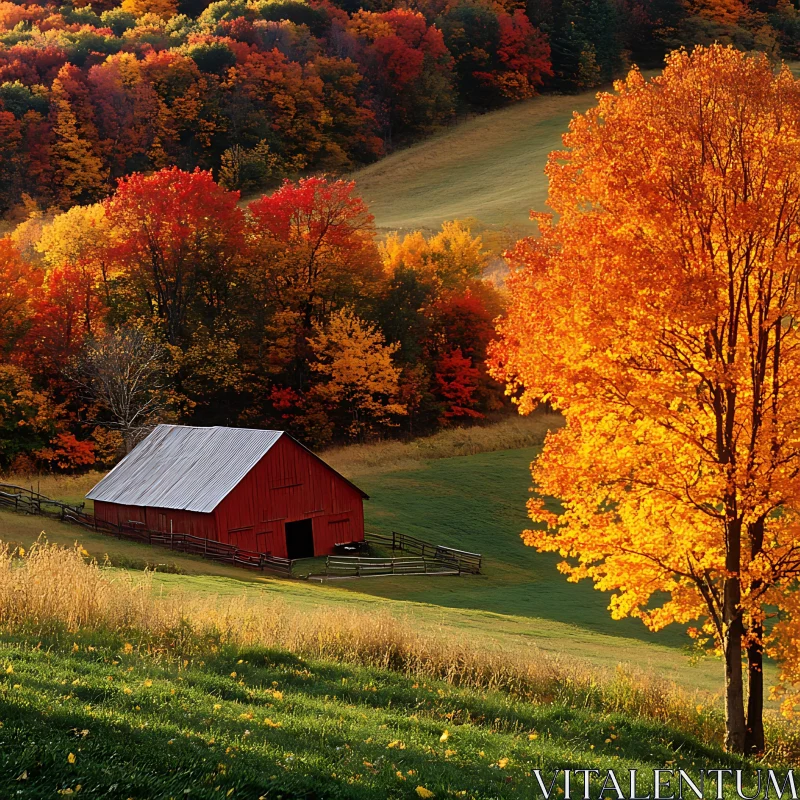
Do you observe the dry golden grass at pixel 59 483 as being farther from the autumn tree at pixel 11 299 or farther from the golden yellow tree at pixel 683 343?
the golden yellow tree at pixel 683 343

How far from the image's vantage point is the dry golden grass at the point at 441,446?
5125cm

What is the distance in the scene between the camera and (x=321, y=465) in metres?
39.0

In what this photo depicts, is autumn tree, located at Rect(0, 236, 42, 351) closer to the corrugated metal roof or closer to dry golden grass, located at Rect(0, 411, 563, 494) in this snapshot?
dry golden grass, located at Rect(0, 411, 563, 494)

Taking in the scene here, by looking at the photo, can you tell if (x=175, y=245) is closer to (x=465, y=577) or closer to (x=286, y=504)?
(x=286, y=504)

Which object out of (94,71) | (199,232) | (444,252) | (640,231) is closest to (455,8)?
(94,71)

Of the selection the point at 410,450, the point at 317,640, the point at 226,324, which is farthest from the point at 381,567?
the point at 226,324

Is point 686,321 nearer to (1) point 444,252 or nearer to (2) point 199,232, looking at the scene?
(2) point 199,232

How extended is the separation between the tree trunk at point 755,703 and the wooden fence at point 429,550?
2223cm

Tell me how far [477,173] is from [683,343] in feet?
306

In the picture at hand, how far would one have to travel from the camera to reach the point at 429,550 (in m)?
39.2

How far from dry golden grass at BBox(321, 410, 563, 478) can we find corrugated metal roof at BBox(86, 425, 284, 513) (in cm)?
1111

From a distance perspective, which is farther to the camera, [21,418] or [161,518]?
Answer: [21,418]

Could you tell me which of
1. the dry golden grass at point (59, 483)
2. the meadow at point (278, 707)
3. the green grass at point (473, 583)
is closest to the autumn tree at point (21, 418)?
the dry golden grass at point (59, 483)

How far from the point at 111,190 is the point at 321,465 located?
65325 millimetres
